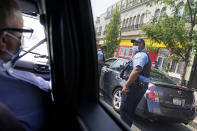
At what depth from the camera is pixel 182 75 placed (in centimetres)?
348

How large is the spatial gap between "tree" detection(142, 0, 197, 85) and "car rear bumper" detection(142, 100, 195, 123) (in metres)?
0.91

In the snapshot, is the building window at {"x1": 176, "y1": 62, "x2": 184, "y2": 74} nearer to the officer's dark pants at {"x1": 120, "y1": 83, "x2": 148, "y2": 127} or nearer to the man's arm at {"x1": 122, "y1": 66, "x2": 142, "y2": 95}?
the officer's dark pants at {"x1": 120, "y1": 83, "x2": 148, "y2": 127}

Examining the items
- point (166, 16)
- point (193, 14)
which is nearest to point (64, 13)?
point (193, 14)

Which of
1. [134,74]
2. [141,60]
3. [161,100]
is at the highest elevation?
[141,60]

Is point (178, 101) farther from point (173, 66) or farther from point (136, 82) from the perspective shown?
point (173, 66)

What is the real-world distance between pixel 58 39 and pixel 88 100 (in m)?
0.58

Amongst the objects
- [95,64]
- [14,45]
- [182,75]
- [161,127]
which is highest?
[14,45]

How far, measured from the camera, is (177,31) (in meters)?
3.64

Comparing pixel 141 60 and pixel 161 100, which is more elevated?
pixel 141 60

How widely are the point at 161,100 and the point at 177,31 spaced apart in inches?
70.3

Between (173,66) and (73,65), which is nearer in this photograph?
(73,65)

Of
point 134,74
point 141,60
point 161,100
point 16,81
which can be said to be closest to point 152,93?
point 161,100

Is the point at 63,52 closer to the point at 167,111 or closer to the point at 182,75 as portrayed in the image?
the point at 167,111

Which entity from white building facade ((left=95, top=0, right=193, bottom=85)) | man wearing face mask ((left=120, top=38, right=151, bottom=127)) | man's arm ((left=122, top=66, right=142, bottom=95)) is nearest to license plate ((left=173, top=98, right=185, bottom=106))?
man wearing face mask ((left=120, top=38, right=151, bottom=127))
